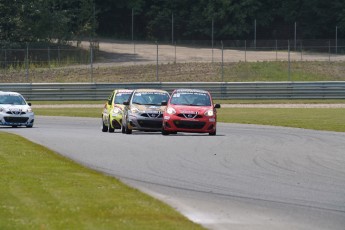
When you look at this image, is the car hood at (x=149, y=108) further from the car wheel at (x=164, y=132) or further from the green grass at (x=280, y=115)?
the green grass at (x=280, y=115)

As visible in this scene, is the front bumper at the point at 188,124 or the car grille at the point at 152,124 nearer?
the front bumper at the point at 188,124

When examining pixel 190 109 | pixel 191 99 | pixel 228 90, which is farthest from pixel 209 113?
pixel 228 90

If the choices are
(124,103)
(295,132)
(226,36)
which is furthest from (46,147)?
(226,36)

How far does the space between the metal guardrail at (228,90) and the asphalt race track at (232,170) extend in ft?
82.1

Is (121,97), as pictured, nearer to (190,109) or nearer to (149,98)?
(149,98)

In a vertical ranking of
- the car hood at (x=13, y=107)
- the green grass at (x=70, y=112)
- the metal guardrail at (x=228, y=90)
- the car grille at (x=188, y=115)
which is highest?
the car grille at (x=188, y=115)

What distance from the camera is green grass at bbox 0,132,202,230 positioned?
1197 centimetres

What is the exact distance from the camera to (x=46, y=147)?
2534 centimetres

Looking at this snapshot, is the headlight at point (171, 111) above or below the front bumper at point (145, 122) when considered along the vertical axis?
above

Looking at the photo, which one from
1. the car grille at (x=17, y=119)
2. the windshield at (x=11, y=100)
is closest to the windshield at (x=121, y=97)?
the car grille at (x=17, y=119)

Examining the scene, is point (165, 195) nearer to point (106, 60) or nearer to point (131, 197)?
point (131, 197)

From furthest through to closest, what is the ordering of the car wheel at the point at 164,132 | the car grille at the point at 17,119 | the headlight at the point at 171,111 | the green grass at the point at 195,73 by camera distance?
the green grass at the point at 195,73 < the car grille at the point at 17,119 < the headlight at the point at 171,111 < the car wheel at the point at 164,132

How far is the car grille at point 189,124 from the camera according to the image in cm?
3152

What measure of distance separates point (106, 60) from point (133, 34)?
17175mm
